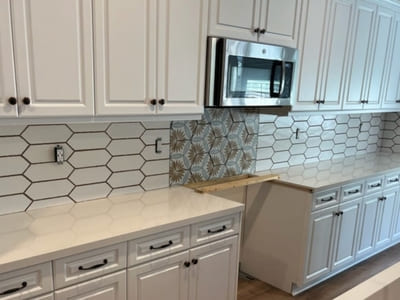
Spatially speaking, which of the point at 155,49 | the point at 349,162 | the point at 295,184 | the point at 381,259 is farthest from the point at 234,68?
the point at 381,259

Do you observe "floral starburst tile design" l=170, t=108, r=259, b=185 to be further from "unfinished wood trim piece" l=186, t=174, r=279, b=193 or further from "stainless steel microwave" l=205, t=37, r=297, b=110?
"stainless steel microwave" l=205, t=37, r=297, b=110

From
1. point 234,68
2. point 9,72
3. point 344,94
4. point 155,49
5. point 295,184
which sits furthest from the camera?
point 344,94

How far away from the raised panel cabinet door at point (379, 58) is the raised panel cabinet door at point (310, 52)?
2.59 feet

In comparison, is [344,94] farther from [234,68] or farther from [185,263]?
[185,263]

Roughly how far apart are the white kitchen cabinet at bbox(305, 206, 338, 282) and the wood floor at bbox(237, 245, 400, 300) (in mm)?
125

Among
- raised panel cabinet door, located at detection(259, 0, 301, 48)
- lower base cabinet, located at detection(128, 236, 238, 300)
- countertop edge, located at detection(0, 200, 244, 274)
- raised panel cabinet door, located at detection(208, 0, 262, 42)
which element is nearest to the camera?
countertop edge, located at detection(0, 200, 244, 274)

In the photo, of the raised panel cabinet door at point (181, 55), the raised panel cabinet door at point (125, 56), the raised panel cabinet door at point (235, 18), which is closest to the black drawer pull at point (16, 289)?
the raised panel cabinet door at point (125, 56)

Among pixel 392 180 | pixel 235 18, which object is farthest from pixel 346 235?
pixel 235 18

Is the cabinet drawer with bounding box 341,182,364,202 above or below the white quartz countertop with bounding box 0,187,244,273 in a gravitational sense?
below

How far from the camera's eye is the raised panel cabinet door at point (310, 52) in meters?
2.66

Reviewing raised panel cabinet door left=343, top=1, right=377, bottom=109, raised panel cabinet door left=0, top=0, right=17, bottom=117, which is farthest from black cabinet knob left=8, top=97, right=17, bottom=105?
raised panel cabinet door left=343, top=1, right=377, bottom=109

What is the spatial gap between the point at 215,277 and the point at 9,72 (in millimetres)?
1543

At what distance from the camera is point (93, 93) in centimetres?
175

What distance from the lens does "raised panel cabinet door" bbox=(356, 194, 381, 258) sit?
3238 millimetres
